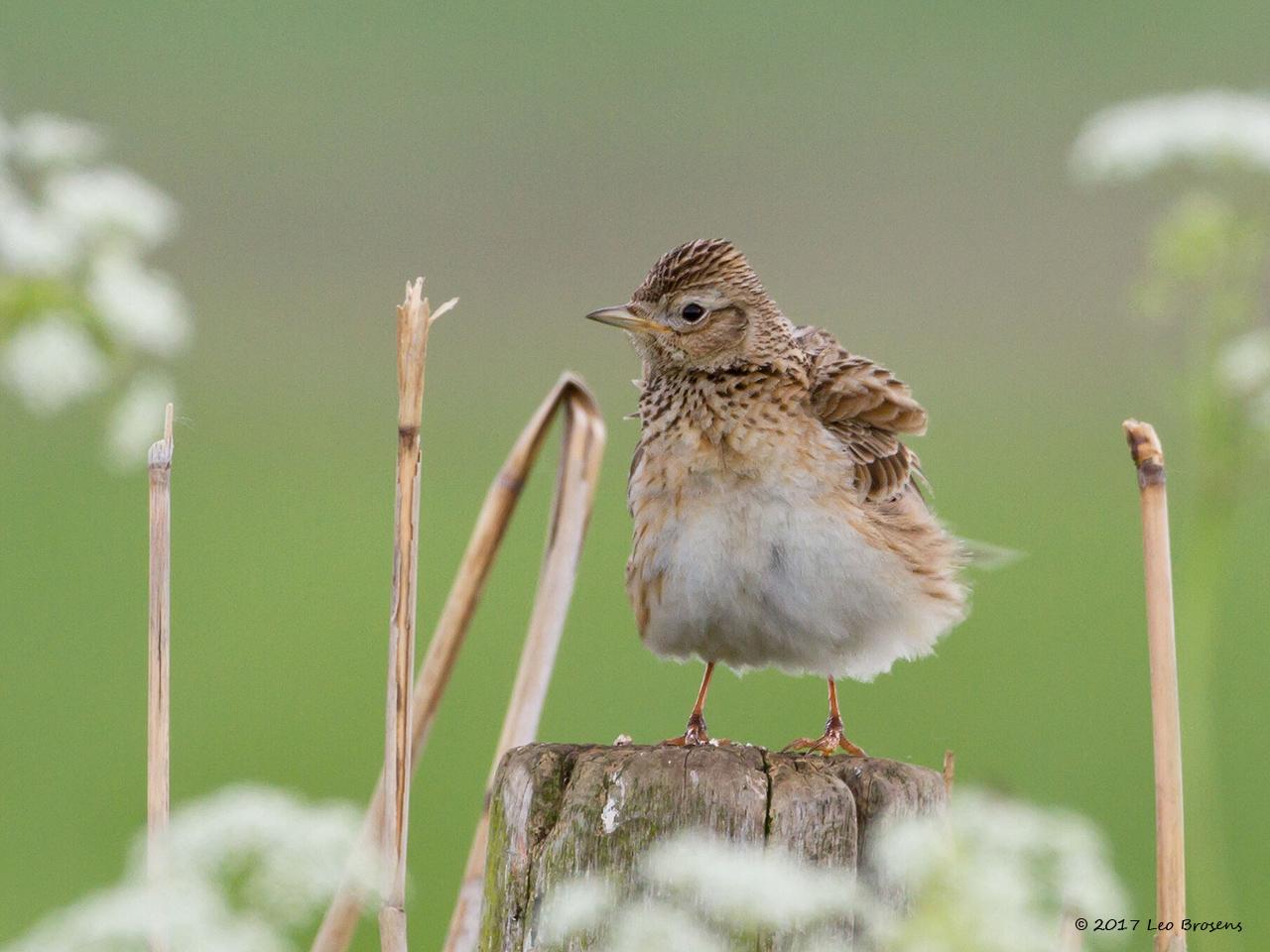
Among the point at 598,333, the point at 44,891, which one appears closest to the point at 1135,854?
the point at 44,891

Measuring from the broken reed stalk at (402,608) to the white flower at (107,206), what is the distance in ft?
2.95

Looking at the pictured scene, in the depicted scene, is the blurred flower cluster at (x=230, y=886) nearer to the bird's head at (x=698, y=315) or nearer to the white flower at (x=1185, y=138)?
the bird's head at (x=698, y=315)

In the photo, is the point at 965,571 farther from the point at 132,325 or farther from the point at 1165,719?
the point at 132,325

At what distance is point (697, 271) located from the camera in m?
4.66

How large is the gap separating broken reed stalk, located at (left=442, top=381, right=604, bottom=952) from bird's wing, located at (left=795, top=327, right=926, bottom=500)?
69 cm

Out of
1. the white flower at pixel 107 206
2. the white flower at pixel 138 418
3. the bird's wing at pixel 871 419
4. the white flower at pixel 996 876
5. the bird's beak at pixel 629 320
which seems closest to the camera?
the white flower at pixel 996 876

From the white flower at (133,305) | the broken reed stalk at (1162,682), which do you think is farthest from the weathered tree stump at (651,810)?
the white flower at (133,305)

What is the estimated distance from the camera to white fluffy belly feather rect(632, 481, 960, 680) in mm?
4281

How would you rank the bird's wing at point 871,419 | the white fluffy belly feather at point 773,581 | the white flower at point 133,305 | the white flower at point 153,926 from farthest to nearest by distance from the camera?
the bird's wing at point 871,419 < the white fluffy belly feather at point 773,581 < the white flower at point 133,305 < the white flower at point 153,926

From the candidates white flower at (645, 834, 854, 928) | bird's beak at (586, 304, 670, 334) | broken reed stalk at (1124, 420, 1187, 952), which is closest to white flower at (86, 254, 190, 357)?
bird's beak at (586, 304, 670, 334)

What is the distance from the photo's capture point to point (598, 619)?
10680 millimetres

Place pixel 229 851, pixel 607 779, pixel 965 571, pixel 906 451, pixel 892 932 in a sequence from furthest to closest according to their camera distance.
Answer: pixel 965 571, pixel 906 451, pixel 607 779, pixel 229 851, pixel 892 932

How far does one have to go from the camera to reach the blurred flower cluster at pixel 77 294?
3.54 m

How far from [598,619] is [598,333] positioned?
4.34 metres
